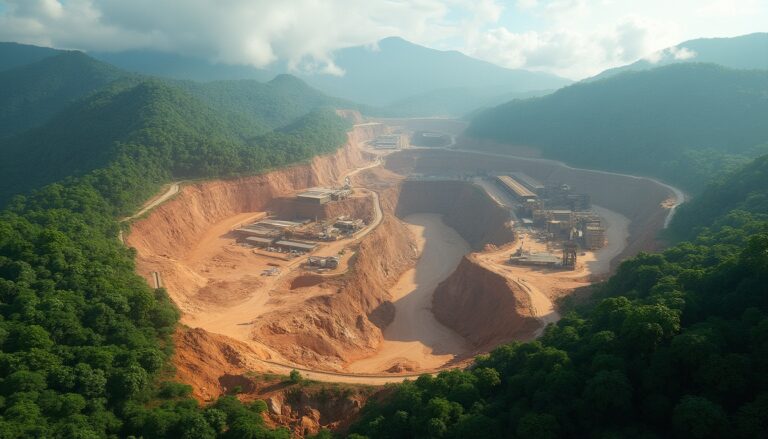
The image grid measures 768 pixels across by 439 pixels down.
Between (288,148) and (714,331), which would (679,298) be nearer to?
(714,331)

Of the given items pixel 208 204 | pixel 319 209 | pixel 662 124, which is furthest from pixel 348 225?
pixel 662 124

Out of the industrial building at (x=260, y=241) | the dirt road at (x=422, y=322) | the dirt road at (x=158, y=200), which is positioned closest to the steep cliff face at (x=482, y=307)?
the dirt road at (x=422, y=322)

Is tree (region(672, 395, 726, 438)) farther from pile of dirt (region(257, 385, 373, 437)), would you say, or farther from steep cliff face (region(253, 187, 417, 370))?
steep cliff face (region(253, 187, 417, 370))

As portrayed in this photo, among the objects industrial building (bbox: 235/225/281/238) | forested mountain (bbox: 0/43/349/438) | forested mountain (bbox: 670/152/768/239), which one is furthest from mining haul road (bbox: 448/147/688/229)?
forested mountain (bbox: 0/43/349/438)

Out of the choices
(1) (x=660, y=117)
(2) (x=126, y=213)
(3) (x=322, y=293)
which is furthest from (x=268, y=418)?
(1) (x=660, y=117)

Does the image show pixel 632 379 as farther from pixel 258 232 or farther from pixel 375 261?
pixel 258 232
